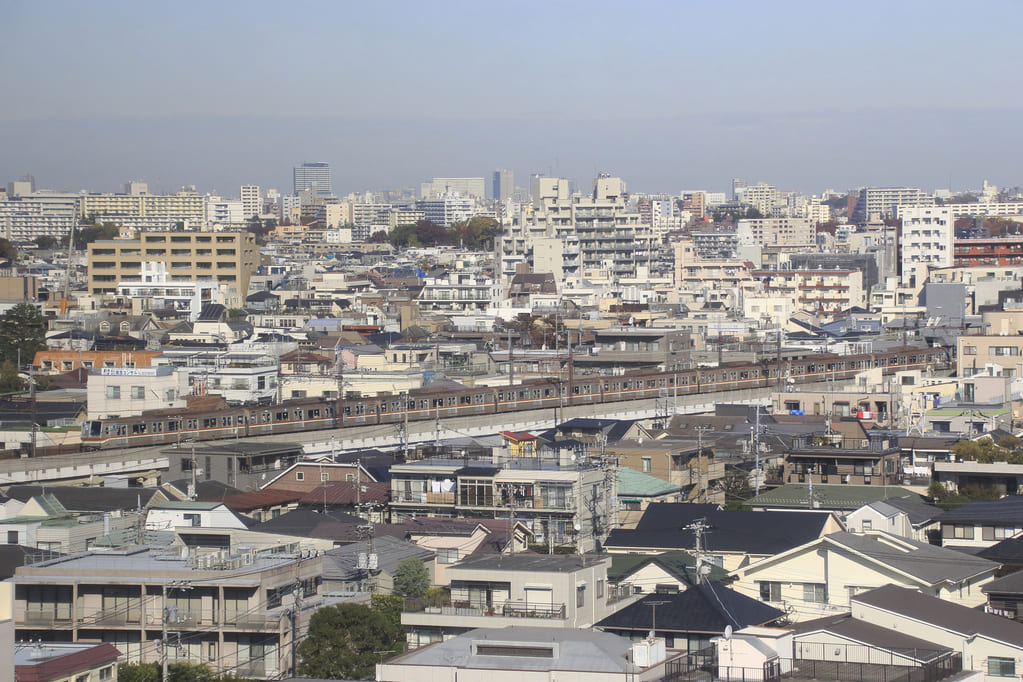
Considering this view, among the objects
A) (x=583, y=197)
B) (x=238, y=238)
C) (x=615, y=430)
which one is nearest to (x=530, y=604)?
(x=615, y=430)

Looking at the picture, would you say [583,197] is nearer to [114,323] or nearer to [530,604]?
[114,323]

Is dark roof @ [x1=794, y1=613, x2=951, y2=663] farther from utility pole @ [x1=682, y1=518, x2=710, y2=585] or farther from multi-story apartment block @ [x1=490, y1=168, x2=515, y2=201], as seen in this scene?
multi-story apartment block @ [x1=490, y1=168, x2=515, y2=201]

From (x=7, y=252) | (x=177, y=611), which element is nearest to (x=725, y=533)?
(x=177, y=611)

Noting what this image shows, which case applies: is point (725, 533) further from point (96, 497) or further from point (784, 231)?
point (784, 231)

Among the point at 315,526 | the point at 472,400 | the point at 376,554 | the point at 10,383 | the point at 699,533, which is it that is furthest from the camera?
the point at 10,383

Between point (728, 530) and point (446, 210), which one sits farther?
point (446, 210)

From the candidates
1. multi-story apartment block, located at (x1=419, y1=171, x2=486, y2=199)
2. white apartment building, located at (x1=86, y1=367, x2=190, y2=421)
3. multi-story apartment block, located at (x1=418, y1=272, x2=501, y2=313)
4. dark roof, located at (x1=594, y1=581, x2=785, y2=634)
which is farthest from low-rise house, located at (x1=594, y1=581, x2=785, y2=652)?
multi-story apartment block, located at (x1=419, y1=171, x2=486, y2=199)

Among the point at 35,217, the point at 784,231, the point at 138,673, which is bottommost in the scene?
the point at 138,673

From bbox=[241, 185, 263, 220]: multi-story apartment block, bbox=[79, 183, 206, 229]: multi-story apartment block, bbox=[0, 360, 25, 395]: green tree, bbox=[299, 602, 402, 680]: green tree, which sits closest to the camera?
bbox=[299, 602, 402, 680]: green tree
